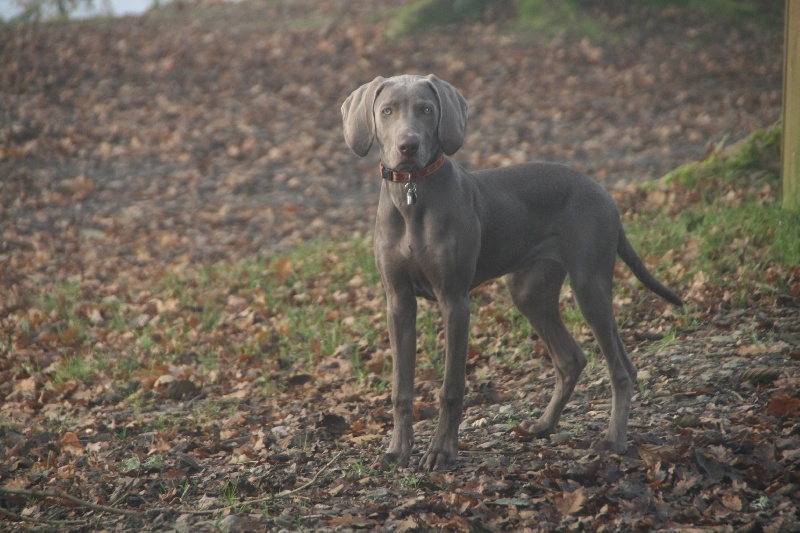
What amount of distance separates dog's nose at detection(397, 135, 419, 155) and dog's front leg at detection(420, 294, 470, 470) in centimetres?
85

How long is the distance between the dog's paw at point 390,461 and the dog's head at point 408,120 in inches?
64.2

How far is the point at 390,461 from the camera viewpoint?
4504 millimetres

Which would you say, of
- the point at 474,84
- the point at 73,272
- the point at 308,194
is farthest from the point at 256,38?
the point at 73,272

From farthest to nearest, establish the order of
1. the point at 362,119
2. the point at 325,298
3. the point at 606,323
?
the point at 325,298
the point at 606,323
the point at 362,119

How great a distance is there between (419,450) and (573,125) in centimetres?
1002

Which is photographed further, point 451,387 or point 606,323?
point 606,323

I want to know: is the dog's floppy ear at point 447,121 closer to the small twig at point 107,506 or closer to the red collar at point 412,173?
the red collar at point 412,173

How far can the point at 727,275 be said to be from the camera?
6.58 m

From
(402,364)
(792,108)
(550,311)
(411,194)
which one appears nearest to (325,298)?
(550,311)

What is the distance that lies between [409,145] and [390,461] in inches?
70.5

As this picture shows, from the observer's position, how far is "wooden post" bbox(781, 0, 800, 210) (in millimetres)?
7336

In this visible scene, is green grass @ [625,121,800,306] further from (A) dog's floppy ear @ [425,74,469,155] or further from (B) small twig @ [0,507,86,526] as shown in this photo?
(B) small twig @ [0,507,86,526]

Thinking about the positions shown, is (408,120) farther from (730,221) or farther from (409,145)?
(730,221)

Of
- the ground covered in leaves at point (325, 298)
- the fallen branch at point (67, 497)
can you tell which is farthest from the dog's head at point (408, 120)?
the fallen branch at point (67, 497)
